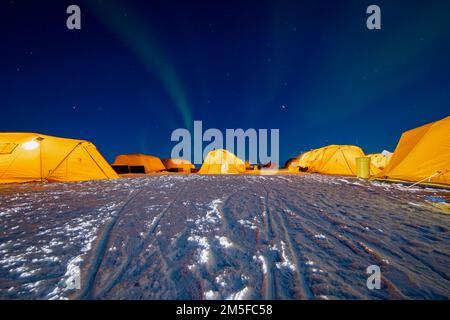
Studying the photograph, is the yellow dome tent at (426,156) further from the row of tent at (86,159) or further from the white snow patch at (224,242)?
the white snow patch at (224,242)

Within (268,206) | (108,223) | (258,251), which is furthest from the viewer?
(268,206)

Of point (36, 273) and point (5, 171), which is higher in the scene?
point (5, 171)

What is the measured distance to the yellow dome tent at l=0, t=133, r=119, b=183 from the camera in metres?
7.91

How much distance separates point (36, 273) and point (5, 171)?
9499mm

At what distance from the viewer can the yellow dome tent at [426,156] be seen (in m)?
5.90

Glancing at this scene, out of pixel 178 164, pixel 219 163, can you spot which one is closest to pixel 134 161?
pixel 178 164

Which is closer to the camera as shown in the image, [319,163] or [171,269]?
[171,269]

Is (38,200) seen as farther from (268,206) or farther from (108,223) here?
(268,206)

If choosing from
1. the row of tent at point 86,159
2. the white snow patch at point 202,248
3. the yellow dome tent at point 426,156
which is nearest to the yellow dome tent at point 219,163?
the row of tent at point 86,159

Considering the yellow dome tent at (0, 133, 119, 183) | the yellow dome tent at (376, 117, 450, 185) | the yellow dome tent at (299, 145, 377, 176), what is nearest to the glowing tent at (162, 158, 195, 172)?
the yellow dome tent at (299, 145, 377, 176)

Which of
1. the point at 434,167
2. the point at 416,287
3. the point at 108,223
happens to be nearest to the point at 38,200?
the point at 108,223

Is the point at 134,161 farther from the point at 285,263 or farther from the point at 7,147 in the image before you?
the point at 285,263

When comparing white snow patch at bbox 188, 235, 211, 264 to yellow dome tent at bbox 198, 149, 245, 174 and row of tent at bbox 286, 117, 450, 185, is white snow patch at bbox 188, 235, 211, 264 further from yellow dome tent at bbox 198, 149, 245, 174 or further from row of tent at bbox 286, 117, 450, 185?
yellow dome tent at bbox 198, 149, 245, 174
